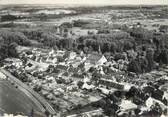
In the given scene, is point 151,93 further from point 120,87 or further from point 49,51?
point 49,51

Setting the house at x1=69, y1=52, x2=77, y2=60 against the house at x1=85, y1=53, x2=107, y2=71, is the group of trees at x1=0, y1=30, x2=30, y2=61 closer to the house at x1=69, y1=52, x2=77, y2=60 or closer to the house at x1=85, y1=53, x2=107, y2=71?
the house at x1=69, y1=52, x2=77, y2=60

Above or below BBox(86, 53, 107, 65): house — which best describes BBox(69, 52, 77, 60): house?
above

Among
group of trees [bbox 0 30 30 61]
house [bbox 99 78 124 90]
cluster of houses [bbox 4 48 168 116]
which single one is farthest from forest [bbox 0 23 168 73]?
house [bbox 99 78 124 90]

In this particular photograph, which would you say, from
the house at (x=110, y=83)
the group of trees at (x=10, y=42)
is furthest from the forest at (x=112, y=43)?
the house at (x=110, y=83)

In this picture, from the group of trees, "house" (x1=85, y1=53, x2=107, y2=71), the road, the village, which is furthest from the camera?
the group of trees

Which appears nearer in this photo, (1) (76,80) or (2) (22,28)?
(1) (76,80)

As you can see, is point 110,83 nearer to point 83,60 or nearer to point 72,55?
point 83,60

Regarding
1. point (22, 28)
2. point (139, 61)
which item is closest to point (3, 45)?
point (22, 28)
